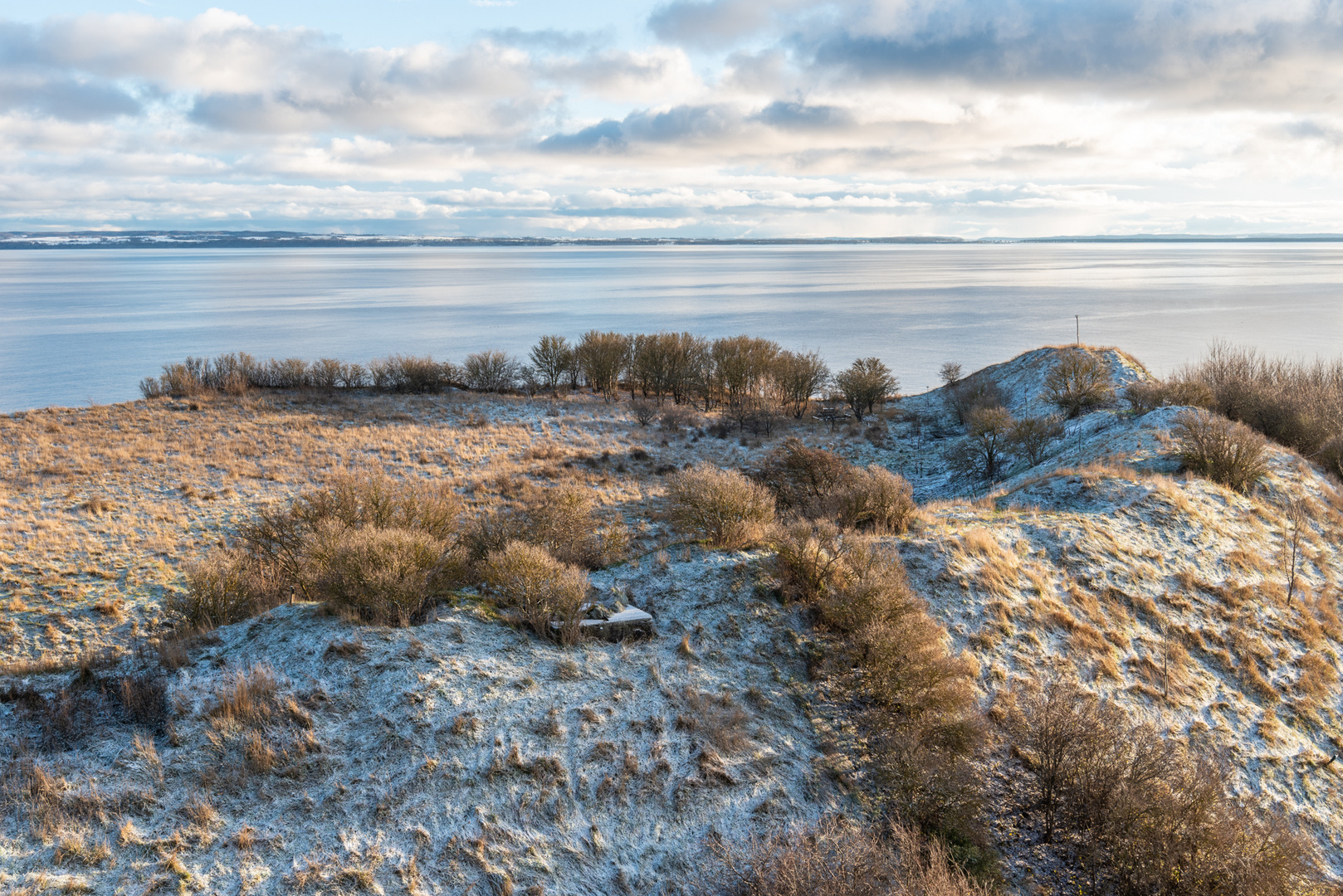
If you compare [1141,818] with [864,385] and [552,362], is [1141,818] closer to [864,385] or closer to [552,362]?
[864,385]

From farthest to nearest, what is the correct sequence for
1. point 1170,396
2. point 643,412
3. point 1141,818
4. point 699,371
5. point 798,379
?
1. point 699,371
2. point 798,379
3. point 643,412
4. point 1170,396
5. point 1141,818

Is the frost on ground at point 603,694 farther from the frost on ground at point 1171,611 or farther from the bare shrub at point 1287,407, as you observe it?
the bare shrub at point 1287,407

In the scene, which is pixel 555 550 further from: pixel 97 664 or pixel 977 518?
pixel 977 518

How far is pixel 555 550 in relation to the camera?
15.6m

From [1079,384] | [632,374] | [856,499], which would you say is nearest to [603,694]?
[856,499]

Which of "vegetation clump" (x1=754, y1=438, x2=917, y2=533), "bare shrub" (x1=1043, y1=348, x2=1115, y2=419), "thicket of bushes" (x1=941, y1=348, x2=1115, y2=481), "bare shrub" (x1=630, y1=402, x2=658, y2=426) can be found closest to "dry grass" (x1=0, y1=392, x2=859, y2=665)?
"bare shrub" (x1=630, y1=402, x2=658, y2=426)

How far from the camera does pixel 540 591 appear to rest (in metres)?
12.6

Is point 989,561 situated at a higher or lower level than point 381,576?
lower

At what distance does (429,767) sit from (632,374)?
45263 mm

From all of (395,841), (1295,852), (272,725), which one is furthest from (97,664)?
(1295,852)

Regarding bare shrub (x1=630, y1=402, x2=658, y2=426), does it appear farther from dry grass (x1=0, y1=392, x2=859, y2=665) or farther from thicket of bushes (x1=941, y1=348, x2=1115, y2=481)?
thicket of bushes (x1=941, y1=348, x2=1115, y2=481)

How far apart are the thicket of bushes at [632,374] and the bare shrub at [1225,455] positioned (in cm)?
2480

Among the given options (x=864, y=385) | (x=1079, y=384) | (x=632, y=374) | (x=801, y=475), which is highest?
(x=632, y=374)

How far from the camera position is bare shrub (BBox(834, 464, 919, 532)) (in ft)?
57.0
